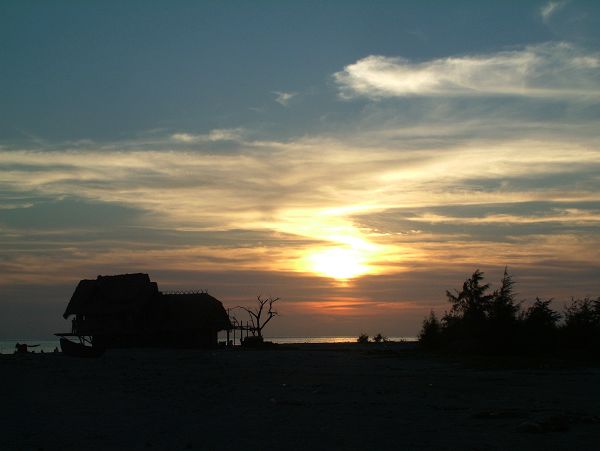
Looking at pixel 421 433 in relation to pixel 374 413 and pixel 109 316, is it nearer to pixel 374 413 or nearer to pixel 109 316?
pixel 374 413

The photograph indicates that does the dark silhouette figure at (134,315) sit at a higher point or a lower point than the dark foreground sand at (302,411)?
higher

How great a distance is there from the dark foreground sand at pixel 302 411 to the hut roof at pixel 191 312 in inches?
1479

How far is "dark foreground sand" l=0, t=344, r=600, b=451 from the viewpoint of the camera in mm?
11875

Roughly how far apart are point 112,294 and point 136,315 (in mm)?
3483

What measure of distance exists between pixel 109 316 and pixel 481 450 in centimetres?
5706

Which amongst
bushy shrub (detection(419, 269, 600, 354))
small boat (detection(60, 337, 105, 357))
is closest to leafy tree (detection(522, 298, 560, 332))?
bushy shrub (detection(419, 269, 600, 354))

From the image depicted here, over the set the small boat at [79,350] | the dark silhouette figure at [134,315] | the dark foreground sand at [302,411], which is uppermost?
the dark silhouette figure at [134,315]

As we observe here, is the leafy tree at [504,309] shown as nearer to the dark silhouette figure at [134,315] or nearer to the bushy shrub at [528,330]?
the bushy shrub at [528,330]

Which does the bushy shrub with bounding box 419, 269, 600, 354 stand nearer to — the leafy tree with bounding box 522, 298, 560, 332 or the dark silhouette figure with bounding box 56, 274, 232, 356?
the leafy tree with bounding box 522, 298, 560, 332

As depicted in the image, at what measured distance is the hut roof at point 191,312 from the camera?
64125 mm

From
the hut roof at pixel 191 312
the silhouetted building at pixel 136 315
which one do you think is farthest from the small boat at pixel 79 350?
the hut roof at pixel 191 312

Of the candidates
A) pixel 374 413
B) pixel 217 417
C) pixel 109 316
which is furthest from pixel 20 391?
pixel 109 316

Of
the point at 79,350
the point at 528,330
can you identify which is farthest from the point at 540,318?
the point at 79,350

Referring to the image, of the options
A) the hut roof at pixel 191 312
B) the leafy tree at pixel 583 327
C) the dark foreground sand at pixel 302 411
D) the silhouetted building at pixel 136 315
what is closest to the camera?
the dark foreground sand at pixel 302 411
